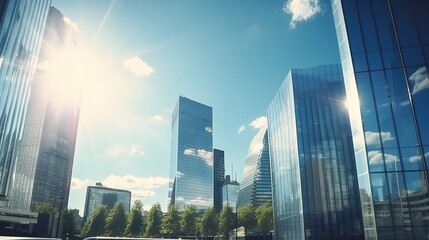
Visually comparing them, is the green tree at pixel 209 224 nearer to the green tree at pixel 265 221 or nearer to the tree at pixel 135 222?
the green tree at pixel 265 221

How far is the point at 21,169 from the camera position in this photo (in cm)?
15112

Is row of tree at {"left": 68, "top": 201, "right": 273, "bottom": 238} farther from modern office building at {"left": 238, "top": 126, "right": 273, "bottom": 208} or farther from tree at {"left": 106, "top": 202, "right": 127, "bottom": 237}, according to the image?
modern office building at {"left": 238, "top": 126, "right": 273, "bottom": 208}

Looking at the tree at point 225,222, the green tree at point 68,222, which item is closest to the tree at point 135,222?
the green tree at point 68,222

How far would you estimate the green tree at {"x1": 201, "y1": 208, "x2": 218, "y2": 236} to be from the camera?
78375mm

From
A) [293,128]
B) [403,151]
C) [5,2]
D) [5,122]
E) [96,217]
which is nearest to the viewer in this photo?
[403,151]

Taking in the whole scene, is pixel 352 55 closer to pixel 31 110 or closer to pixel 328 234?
pixel 328 234

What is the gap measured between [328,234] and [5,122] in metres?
45.0

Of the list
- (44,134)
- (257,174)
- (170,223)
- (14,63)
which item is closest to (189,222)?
(170,223)

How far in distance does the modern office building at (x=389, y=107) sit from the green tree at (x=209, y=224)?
61570 mm

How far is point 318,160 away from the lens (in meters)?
52.4

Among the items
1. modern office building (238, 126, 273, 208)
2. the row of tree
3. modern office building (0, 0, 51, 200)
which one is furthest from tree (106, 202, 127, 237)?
modern office building (238, 126, 273, 208)

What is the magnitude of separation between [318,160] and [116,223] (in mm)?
51802

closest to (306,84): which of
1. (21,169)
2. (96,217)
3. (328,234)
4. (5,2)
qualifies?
(328,234)

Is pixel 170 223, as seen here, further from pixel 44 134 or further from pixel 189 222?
pixel 44 134
